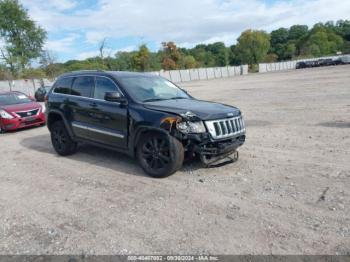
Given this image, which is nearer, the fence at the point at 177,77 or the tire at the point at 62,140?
the tire at the point at 62,140

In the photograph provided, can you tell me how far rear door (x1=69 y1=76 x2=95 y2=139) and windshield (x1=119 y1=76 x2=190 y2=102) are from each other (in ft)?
2.97

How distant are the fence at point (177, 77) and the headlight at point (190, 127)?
33.5 metres

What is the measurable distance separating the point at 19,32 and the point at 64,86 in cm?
6246

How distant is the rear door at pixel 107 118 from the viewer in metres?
5.86

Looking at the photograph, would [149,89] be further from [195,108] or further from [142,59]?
[142,59]

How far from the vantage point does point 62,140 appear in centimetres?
739

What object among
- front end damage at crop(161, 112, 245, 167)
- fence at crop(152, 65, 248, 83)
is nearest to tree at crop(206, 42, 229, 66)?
fence at crop(152, 65, 248, 83)

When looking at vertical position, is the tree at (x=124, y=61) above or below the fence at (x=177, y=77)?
above

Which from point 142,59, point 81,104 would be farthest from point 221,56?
point 81,104

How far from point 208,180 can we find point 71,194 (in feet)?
7.11

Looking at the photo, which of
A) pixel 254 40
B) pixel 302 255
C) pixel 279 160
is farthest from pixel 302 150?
pixel 254 40

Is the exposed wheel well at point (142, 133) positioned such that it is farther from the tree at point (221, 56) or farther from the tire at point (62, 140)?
the tree at point (221, 56)

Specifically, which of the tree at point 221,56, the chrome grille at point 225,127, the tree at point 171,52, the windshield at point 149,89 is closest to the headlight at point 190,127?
the chrome grille at point 225,127

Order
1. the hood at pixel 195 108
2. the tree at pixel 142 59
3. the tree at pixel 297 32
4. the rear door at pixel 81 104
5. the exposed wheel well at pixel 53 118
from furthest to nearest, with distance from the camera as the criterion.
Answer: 1. the tree at pixel 297 32
2. the tree at pixel 142 59
3. the exposed wheel well at pixel 53 118
4. the rear door at pixel 81 104
5. the hood at pixel 195 108
